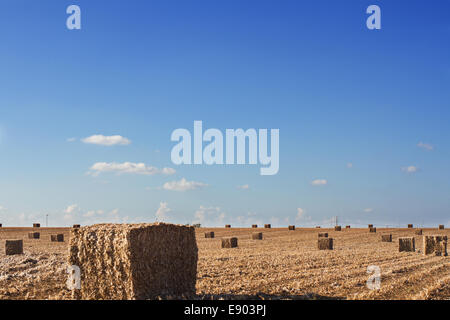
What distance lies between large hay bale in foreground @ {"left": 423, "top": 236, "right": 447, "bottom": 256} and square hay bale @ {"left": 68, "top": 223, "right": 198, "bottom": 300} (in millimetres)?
19345

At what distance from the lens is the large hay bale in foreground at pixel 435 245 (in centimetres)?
2681

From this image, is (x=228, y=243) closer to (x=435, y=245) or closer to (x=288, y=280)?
(x=435, y=245)

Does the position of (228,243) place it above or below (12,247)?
below

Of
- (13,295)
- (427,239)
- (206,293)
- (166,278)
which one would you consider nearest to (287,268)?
(206,293)

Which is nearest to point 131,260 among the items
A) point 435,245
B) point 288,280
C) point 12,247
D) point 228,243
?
point 288,280

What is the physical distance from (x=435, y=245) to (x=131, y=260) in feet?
71.1

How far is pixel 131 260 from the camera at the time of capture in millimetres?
11188

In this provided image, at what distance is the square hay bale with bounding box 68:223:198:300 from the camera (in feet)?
37.1

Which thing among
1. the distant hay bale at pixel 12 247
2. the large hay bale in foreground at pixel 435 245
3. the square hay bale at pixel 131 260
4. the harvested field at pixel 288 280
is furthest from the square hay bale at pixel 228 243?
the square hay bale at pixel 131 260

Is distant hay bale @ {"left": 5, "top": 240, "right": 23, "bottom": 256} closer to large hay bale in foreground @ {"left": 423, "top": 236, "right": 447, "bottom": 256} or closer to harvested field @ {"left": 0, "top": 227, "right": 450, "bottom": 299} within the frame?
harvested field @ {"left": 0, "top": 227, "right": 450, "bottom": 299}

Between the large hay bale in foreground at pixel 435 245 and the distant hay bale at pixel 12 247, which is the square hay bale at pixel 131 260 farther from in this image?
the large hay bale in foreground at pixel 435 245
